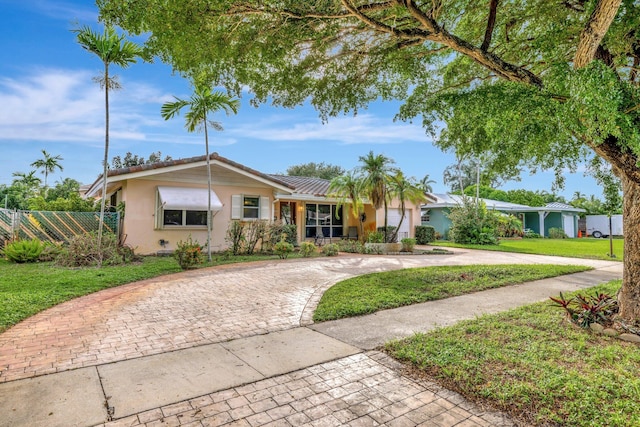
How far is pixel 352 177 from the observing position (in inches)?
761

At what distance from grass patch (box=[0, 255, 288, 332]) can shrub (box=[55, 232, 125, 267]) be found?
1.57 feet

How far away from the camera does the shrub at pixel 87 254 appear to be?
11.7 m

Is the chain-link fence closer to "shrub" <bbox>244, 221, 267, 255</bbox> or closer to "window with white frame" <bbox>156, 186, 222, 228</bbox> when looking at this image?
"window with white frame" <bbox>156, 186, 222, 228</bbox>

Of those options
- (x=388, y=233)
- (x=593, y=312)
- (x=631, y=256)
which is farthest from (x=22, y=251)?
(x=388, y=233)

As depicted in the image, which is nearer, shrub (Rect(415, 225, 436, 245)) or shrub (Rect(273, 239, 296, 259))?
shrub (Rect(273, 239, 296, 259))

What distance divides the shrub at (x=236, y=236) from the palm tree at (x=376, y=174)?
727cm

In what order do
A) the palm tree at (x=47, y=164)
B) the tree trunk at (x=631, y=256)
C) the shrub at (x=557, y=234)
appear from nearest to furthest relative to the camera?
the tree trunk at (x=631, y=256), the shrub at (x=557, y=234), the palm tree at (x=47, y=164)

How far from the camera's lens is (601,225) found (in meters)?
40.7

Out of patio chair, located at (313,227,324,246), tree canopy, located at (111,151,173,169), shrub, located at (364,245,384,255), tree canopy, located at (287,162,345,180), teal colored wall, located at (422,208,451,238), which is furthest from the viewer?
tree canopy, located at (287,162,345,180)

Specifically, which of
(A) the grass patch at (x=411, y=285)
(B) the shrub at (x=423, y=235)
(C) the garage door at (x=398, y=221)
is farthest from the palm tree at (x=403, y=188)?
(A) the grass patch at (x=411, y=285)

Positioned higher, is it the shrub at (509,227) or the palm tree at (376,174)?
the palm tree at (376,174)

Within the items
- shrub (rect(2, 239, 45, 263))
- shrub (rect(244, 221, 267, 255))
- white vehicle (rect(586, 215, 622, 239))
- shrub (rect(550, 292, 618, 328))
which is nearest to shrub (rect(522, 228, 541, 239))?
white vehicle (rect(586, 215, 622, 239))

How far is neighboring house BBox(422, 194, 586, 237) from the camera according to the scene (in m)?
30.5

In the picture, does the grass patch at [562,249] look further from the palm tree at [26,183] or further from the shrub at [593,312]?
the palm tree at [26,183]
